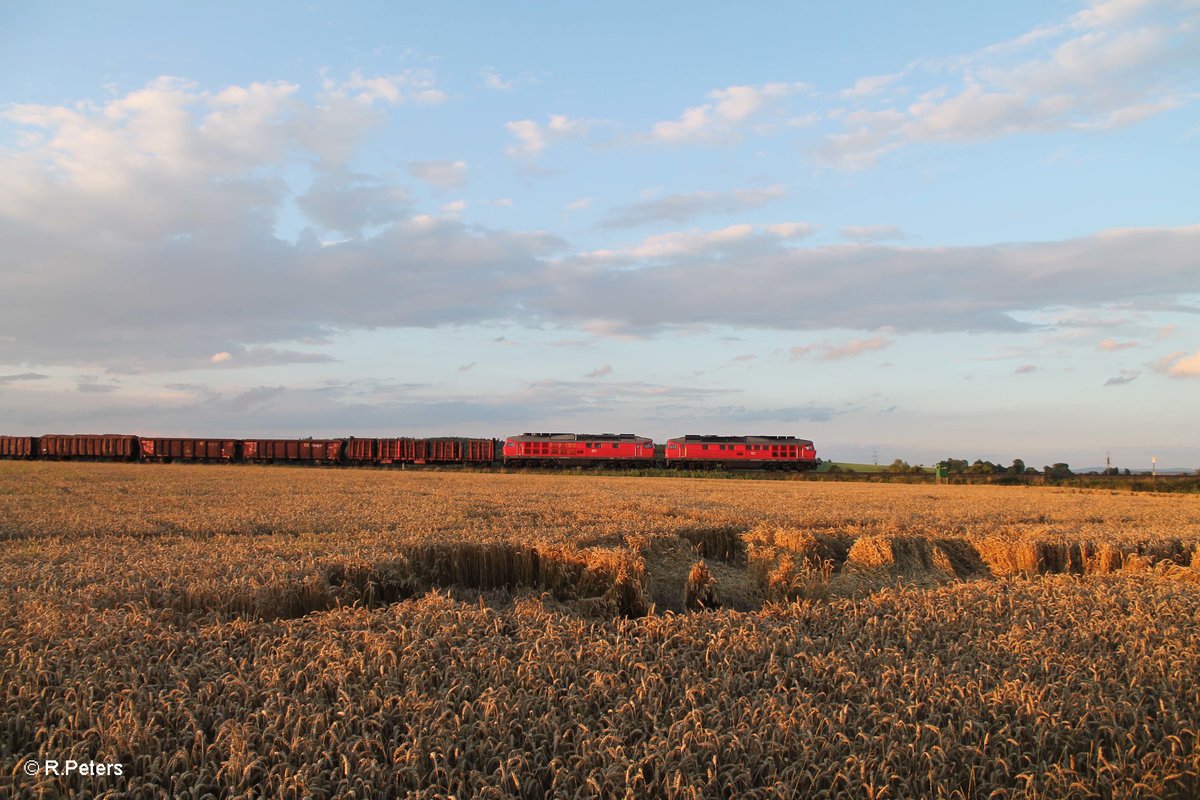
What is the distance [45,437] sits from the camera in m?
92.5

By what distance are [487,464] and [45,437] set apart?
57.5 m

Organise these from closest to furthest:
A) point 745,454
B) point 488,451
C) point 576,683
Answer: point 576,683
point 745,454
point 488,451

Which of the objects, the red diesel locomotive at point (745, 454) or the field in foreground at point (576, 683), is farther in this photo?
the red diesel locomotive at point (745, 454)

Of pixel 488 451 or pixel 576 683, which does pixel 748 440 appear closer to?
pixel 488 451

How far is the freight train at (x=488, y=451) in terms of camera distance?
79000 millimetres

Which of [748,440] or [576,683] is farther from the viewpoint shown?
[748,440]

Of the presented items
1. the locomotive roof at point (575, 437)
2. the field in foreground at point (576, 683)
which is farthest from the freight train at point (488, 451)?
the field in foreground at point (576, 683)

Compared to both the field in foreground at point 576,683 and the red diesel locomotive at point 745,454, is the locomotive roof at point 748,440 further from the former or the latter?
the field in foreground at point 576,683

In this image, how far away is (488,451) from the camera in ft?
274

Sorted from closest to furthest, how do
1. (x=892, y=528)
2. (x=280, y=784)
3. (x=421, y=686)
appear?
(x=280, y=784), (x=421, y=686), (x=892, y=528)

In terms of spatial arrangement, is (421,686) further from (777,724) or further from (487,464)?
(487,464)

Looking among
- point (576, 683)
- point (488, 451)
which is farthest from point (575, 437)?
point (576, 683)

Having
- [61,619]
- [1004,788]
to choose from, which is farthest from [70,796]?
[1004,788]

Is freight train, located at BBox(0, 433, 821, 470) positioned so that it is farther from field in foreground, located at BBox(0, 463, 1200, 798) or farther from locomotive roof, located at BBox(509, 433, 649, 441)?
field in foreground, located at BBox(0, 463, 1200, 798)
